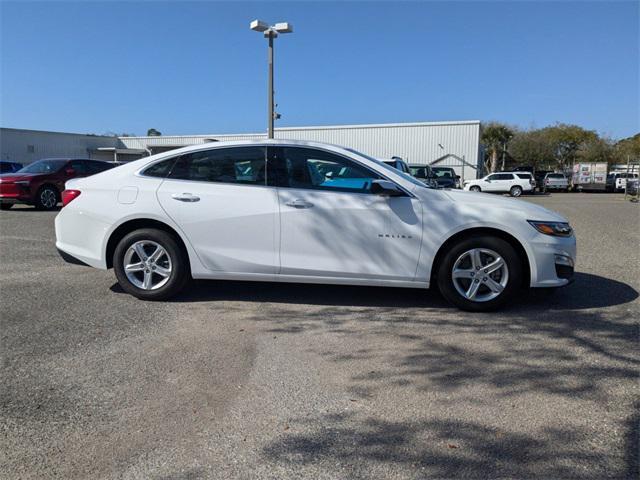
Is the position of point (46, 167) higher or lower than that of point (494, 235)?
higher

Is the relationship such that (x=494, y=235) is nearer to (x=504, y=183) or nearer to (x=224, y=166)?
(x=224, y=166)

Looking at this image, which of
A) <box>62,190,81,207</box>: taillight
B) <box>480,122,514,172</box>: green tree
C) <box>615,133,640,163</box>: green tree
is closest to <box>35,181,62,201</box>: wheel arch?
<box>62,190,81,207</box>: taillight

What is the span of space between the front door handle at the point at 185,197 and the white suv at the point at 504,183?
2887cm

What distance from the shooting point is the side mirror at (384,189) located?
4727 millimetres

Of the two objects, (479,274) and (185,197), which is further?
(185,197)

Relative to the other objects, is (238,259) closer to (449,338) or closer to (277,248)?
(277,248)

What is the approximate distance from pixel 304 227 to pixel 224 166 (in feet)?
3.43

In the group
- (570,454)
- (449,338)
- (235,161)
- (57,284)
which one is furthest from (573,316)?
(57,284)

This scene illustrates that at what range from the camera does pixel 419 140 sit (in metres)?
35.5

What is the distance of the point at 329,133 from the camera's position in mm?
37188

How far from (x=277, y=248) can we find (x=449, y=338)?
1784mm

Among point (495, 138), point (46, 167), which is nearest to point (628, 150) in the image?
point (495, 138)

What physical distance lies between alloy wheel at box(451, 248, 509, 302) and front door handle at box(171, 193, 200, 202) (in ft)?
8.41

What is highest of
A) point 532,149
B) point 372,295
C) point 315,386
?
point 532,149
